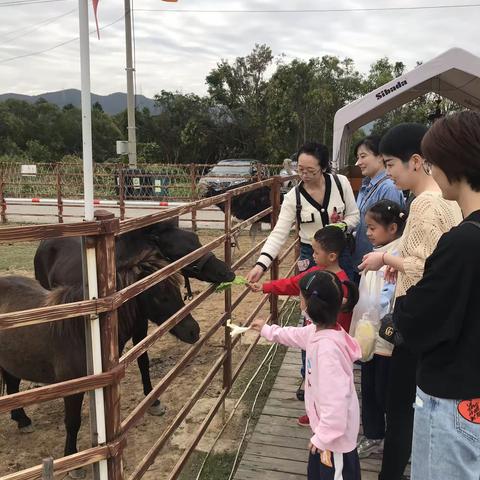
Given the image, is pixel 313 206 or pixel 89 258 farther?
pixel 313 206

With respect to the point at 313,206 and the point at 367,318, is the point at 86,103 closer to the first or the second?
the point at 367,318

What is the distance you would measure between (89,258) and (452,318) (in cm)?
105

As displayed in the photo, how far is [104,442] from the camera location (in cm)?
160

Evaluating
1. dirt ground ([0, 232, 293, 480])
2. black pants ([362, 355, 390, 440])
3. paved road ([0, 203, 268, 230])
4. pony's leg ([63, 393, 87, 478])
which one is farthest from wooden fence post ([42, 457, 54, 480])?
paved road ([0, 203, 268, 230])

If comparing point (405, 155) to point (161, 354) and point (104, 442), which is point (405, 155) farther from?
point (161, 354)

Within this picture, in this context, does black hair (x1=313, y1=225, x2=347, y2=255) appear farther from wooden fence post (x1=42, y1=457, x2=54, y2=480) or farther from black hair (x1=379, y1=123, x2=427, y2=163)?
wooden fence post (x1=42, y1=457, x2=54, y2=480)

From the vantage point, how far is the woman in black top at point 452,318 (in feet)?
3.92

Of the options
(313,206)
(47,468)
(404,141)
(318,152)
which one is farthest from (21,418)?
(404,141)

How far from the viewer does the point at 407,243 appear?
1862 mm

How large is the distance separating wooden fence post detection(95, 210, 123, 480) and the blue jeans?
0.97m

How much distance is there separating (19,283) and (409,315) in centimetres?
274

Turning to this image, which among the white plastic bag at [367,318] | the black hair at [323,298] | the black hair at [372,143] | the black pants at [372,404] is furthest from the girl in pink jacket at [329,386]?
the black hair at [372,143]

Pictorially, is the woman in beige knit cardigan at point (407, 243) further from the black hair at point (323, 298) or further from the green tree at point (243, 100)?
the green tree at point (243, 100)

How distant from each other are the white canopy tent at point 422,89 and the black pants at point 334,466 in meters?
5.84
